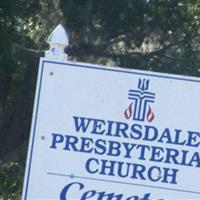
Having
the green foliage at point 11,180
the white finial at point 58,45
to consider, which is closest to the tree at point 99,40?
the green foliage at point 11,180

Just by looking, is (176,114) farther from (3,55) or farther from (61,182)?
(3,55)

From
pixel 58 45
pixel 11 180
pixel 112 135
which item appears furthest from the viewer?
pixel 11 180

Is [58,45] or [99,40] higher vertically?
[99,40]

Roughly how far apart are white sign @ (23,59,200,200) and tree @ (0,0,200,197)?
9073mm

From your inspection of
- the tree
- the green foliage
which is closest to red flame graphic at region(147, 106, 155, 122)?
the green foliage

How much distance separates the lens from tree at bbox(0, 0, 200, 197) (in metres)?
14.2

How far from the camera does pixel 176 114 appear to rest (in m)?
4.45

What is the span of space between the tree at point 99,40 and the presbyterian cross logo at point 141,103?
9.16 meters

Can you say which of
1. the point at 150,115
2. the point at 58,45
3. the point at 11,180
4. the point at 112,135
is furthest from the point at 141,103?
the point at 11,180

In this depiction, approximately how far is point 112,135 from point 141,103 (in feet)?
0.84

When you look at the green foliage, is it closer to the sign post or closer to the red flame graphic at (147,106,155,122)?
the sign post

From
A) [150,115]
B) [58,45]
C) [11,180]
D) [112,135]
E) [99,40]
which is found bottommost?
[11,180]

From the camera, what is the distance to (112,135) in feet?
14.5

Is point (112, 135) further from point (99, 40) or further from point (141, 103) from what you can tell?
point (99, 40)
